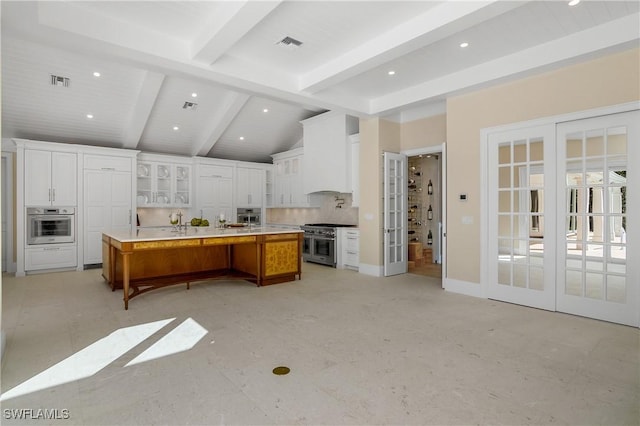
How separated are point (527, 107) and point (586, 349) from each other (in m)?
2.79

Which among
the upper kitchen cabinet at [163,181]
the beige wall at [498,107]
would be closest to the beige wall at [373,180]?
the beige wall at [498,107]

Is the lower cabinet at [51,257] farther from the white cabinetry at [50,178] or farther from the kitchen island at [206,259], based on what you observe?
the kitchen island at [206,259]

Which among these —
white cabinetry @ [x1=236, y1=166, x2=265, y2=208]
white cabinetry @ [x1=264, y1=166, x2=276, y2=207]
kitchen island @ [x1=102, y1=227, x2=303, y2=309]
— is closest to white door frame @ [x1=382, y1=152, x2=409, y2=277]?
kitchen island @ [x1=102, y1=227, x2=303, y2=309]

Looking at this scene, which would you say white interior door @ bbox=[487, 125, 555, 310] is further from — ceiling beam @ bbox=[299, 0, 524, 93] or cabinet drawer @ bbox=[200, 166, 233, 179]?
cabinet drawer @ bbox=[200, 166, 233, 179]

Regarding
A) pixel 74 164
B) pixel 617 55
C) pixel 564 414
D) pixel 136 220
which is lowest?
pixel 564 414

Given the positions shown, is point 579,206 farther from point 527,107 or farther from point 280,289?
point 280,289

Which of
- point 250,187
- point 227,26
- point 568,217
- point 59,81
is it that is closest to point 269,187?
point 250,187

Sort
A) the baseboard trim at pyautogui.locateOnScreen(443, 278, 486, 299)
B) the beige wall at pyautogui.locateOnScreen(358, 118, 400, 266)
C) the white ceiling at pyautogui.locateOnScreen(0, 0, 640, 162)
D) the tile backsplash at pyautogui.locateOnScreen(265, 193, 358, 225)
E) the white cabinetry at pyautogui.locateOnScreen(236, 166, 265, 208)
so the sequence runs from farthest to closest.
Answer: the white cabinetry at pyautogui.locateOnScreen(236, 166, 265, 208)
the tile backsplash at pyautogui.locateOnScreen(265, 193, 358, 225)
the beige wall at pyautogui.locateOnScreen(358, 118, 400, 266)
the baseboard trim at pyautogui.locateOnScreen(443, 278, 486, 299)
the white ceiling at pyautogui.locateOnScreen(0, 0, 640, 162)

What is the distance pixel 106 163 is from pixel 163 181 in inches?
52.4

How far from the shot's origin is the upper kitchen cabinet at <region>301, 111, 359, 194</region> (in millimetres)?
6891

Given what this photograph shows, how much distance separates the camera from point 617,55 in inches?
143

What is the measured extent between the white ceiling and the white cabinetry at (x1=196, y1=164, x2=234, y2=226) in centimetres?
217

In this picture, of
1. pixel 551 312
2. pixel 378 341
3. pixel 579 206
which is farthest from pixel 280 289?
pixel 579 206

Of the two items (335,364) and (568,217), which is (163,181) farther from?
(568,217)
